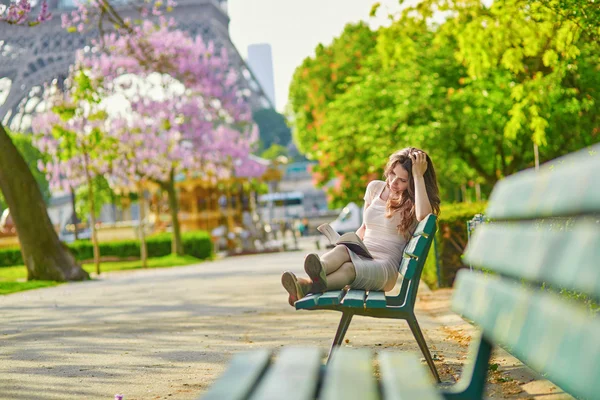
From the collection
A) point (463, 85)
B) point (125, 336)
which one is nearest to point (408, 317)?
point (125, 336)

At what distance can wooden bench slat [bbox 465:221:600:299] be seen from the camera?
2354 mm

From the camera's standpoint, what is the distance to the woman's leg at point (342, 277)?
6375mm

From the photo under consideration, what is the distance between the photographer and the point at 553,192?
9.13 ft

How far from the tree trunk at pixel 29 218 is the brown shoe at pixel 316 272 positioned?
14.0 m

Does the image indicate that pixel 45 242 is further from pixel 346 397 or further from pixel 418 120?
pixel 346 397

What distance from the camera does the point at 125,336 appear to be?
9.16m

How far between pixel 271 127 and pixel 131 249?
86.7m

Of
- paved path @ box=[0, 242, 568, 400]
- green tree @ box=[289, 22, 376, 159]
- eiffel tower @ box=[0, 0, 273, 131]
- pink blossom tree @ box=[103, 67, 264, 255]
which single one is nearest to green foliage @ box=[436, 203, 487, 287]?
paved path @ box=[0, 242, 568, 400]

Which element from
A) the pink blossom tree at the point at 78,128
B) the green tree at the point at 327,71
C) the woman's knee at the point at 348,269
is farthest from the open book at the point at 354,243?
the green tree at the point at 327,71

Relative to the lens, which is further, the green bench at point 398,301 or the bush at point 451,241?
the bush at point 451,241

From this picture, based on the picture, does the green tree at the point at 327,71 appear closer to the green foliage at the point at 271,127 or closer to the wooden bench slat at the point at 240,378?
the wooden bench slat at the point at 240,378

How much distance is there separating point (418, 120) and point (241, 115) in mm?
11443

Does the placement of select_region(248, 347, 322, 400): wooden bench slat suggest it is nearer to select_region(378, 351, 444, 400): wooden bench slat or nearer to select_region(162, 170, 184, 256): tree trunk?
select_region(378, 351, 444, 400): wooden bench slat

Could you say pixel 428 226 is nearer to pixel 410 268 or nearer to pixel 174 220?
pixel 410 268
